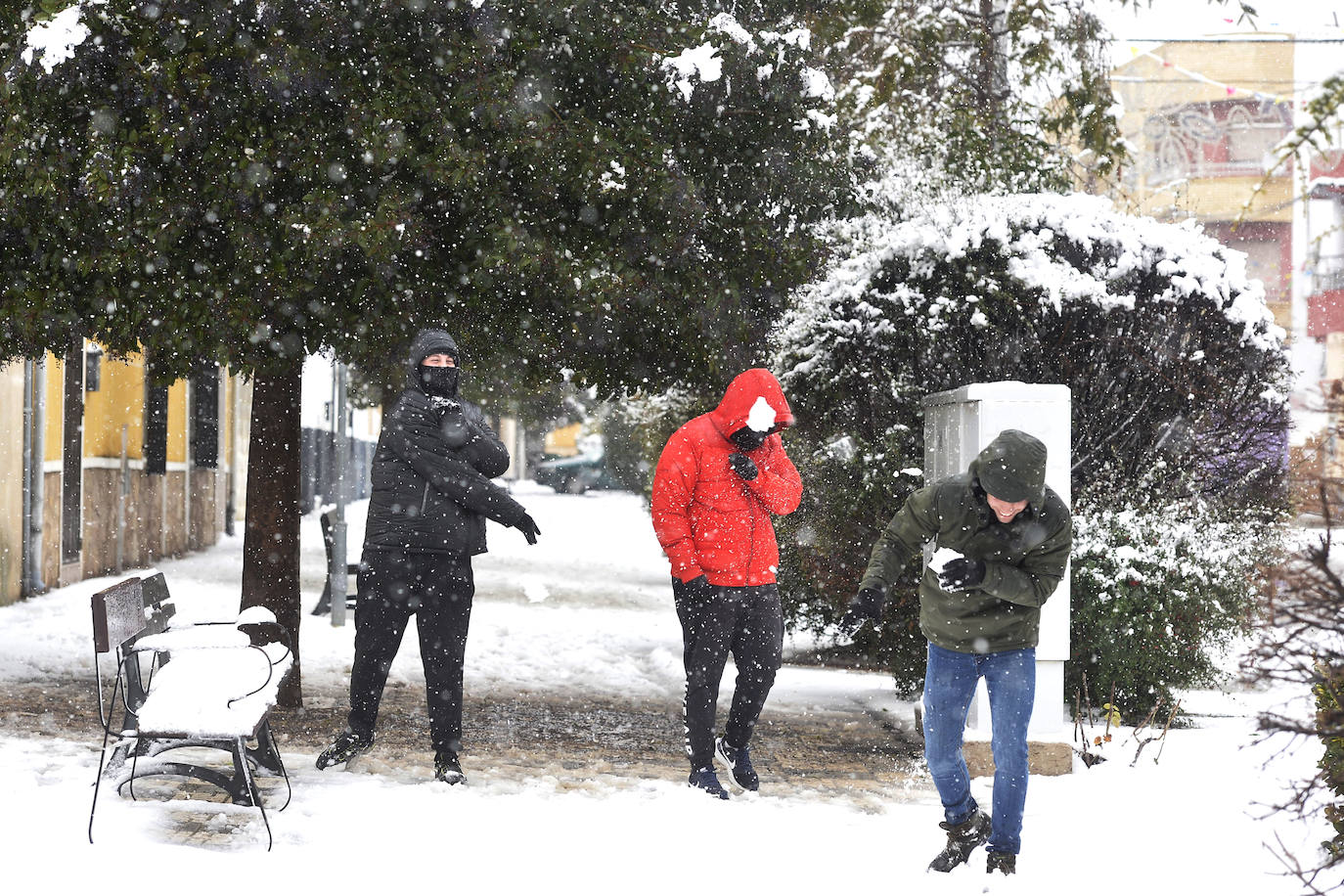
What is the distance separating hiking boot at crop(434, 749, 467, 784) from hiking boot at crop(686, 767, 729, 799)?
0.94 m

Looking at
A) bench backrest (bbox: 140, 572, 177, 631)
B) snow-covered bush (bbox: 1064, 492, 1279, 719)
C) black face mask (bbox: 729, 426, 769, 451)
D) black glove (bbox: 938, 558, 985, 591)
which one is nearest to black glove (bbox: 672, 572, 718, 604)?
black face mask (bbox: 729, 426, 769, 451)

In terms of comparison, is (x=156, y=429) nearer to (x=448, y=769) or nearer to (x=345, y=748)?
(x=345, y=748)

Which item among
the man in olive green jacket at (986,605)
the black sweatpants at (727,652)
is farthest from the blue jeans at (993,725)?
the black sweatpants at (727,652)

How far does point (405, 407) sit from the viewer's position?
565 centimetres

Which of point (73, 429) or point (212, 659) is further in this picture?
point (73, 429)

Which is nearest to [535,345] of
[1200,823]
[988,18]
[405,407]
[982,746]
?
[405,407]

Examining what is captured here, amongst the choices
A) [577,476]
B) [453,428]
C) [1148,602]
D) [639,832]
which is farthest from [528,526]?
[577,476]

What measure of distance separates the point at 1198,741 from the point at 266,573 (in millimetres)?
4818

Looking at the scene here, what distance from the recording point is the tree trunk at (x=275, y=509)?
7344 mm

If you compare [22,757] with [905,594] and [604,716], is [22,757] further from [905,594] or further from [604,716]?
[905,594]

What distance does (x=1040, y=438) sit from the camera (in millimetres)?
6121

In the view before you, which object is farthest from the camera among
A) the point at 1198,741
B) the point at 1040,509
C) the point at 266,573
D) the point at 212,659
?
the point at 266,573

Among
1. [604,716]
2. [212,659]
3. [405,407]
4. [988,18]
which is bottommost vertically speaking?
[604,716]

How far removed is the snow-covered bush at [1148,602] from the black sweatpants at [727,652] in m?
2.04
